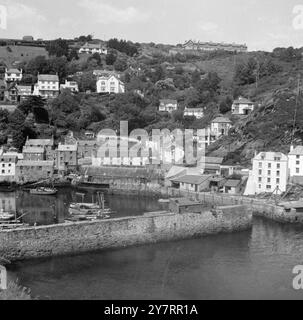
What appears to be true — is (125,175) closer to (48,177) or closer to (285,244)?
(48,177)

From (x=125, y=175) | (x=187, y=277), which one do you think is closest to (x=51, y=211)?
(x=125, y=175)

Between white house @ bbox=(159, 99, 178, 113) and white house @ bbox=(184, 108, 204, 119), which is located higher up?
white house @ bbox=(159, 99, 178, 113)

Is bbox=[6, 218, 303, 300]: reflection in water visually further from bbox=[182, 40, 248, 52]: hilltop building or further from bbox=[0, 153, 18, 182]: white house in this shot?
bbox=[182, 40, 248, 52]: hilltop building

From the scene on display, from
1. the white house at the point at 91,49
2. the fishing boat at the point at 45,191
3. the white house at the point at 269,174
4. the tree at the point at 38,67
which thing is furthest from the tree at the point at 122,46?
the white house at the point at 269,174

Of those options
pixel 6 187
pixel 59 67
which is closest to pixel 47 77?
pixel 59 67

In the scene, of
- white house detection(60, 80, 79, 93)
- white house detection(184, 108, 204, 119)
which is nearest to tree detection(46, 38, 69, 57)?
white house detection(60, 80, 79, 93)
